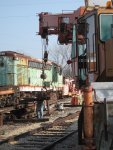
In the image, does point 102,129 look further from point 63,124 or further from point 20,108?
point 20,108

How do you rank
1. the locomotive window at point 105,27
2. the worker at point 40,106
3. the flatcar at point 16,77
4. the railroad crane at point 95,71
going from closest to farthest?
the railroad crane at point 95,71, the locomotive window at point 105,27, the worker at point 40,106, the flatcar at point 16,77

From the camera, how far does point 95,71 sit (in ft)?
25.2

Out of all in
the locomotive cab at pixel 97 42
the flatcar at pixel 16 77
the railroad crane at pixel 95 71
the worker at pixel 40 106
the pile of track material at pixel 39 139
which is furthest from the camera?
the flatcar at pixel 16 77

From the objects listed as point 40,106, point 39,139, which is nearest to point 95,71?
point 39,139

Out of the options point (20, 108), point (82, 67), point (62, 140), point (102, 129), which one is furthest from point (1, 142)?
point (20, 108)

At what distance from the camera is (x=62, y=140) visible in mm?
12508

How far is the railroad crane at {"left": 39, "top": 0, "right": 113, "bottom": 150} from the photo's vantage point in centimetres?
561

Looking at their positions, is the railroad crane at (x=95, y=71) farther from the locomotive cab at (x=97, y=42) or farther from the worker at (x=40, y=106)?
the worker at (x=40, y=106)

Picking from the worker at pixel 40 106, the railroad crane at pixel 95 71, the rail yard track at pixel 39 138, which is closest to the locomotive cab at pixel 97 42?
the railroad crane at pixel 95 71

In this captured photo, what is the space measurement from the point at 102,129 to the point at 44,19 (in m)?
10.7

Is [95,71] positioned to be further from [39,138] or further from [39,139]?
[39,138]

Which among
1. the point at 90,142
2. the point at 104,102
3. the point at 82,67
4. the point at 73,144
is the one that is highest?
the point at 82,67

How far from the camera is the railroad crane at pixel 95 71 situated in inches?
221

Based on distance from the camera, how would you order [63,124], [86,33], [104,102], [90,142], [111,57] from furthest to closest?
[63,124] < [86,33] < [111,57] < [90,142] < [104,102]
